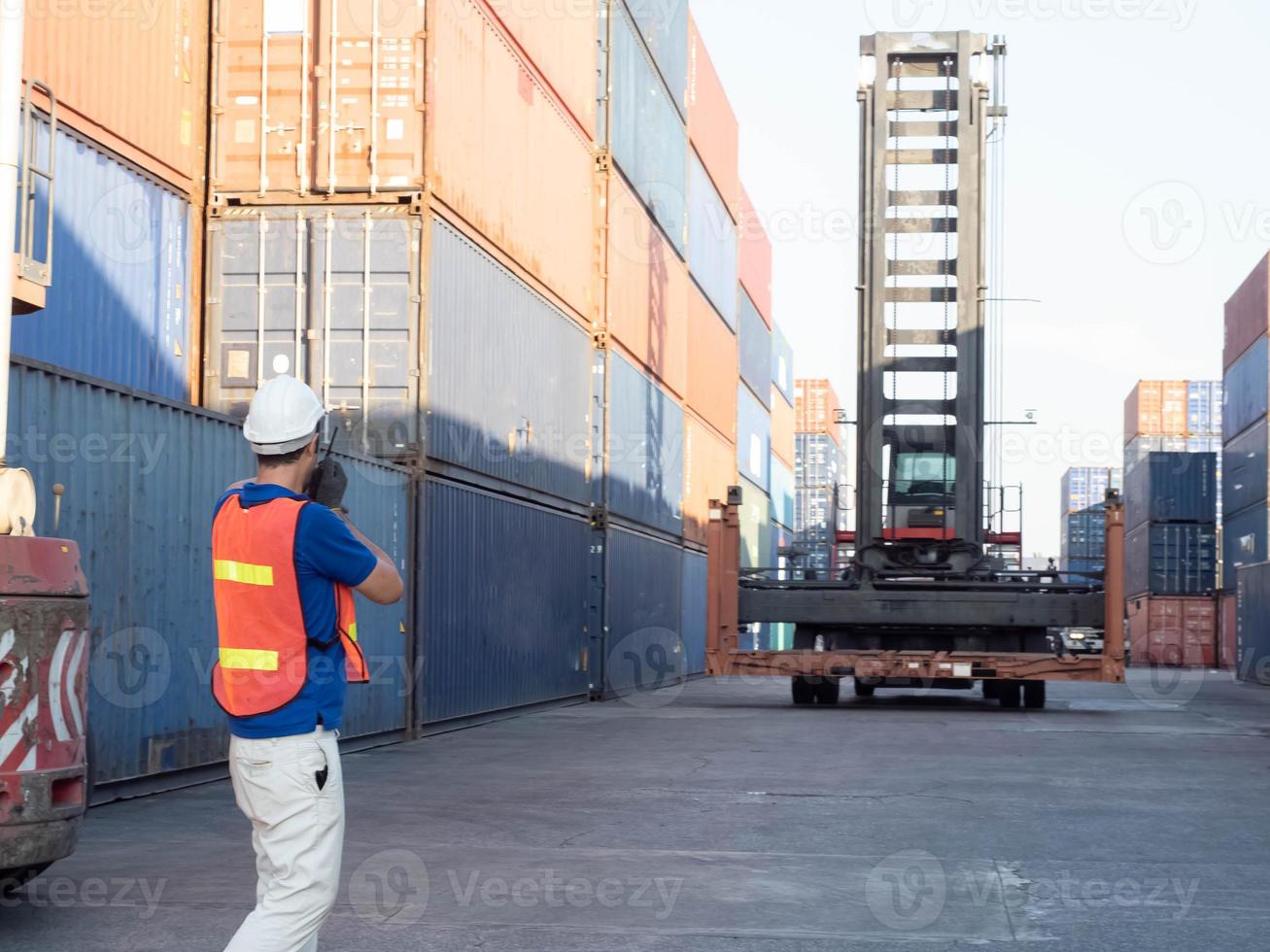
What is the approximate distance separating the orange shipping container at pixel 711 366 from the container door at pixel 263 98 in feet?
51.9

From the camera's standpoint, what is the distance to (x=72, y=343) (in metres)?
12.7

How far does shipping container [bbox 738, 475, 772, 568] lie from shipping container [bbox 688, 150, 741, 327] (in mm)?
5033

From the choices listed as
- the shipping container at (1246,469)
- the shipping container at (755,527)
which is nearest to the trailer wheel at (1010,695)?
the shipping container at (755,527)

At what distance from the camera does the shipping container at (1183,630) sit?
54469 mm

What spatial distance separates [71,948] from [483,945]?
4.74ft

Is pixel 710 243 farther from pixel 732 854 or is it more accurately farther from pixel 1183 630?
pixel 1183 630

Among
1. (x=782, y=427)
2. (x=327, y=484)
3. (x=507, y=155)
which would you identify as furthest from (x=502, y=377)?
(x=782, y=427)

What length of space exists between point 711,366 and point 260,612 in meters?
30.7

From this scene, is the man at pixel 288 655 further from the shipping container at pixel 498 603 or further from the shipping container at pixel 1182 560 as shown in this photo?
the shipping container at pixel 1182 560

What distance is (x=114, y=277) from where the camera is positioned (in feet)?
44.5

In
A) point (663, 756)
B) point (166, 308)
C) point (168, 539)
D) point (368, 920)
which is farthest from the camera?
point (166, 308)

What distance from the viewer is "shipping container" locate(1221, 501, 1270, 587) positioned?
149ft

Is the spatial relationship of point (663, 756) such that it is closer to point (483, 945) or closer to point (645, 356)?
point (483, 945)

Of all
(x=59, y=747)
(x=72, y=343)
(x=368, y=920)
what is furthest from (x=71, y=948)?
(x=72, y=343)
